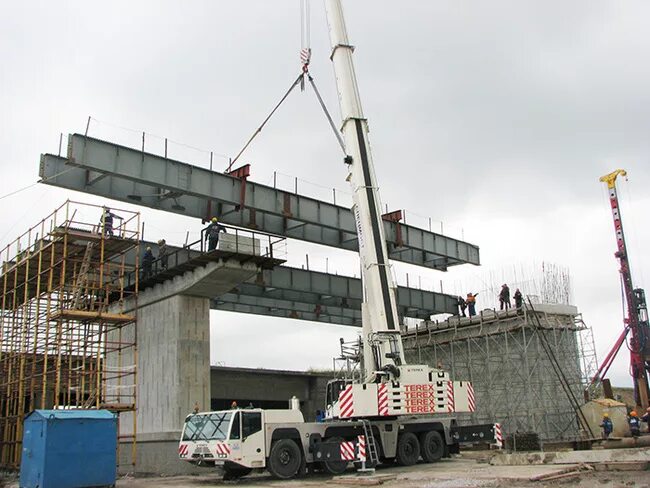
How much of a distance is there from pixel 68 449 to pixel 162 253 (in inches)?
392

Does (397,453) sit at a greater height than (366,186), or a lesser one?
lesser

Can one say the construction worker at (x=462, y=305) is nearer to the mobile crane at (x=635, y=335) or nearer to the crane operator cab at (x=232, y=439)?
the mobile crane at (x=635, y=335)

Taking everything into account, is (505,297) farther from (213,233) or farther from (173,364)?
(173,364)

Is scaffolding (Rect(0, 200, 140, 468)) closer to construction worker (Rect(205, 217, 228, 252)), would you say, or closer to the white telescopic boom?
construction worker (Rect(205, 217, 228, 252))

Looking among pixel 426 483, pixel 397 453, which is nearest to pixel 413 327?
pixel 397 453

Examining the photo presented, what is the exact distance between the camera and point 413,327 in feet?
116

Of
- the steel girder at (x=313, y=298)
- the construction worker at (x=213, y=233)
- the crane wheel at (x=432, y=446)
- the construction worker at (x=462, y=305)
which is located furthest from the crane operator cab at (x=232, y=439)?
the construction worker at (x=462, y=305)

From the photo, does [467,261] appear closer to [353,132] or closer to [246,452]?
[353,132]

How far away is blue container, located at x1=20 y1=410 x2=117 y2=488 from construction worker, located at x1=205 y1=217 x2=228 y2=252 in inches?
270

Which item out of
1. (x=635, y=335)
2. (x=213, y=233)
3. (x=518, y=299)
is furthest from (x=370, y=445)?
(x=635, y=335)

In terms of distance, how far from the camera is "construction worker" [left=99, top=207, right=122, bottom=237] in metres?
21.5

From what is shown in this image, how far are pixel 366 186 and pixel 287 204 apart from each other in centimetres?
597

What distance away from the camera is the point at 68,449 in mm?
15477

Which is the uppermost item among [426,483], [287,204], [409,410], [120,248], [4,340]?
[287,204]
